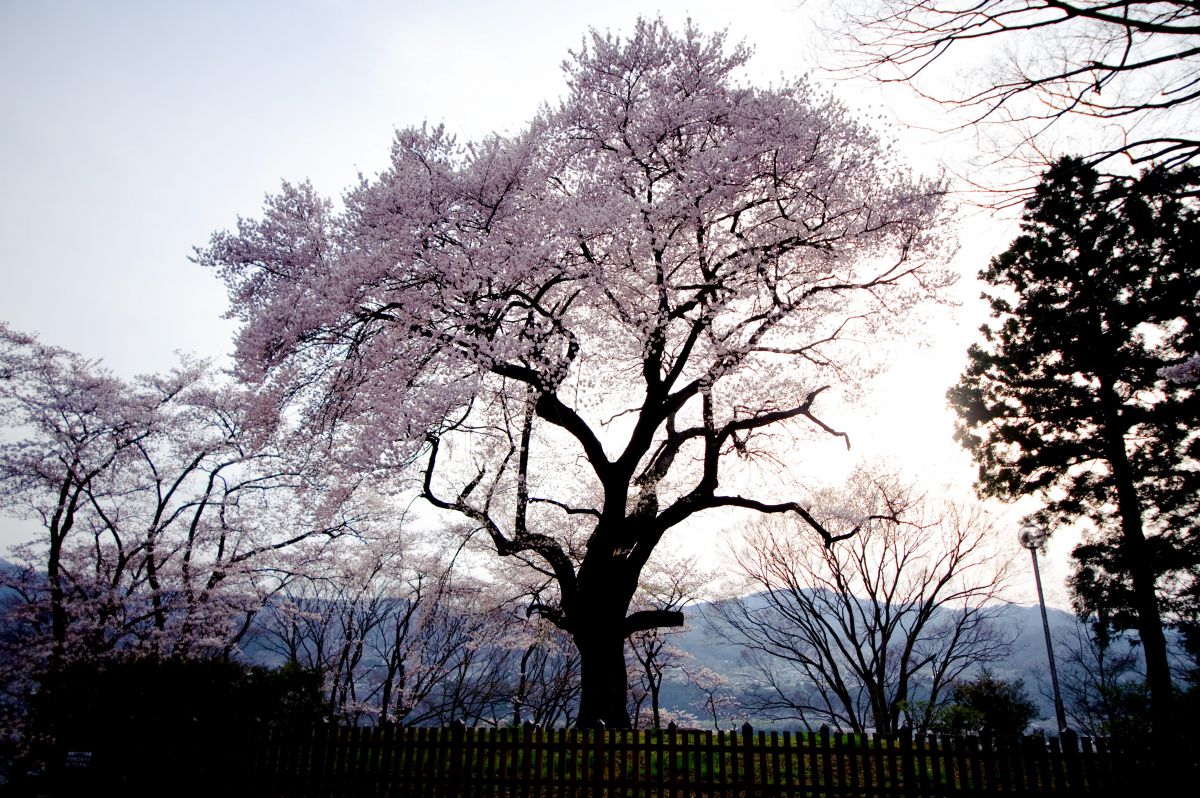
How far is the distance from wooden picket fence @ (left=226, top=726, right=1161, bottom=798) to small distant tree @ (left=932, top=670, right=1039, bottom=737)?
10575 millimetres

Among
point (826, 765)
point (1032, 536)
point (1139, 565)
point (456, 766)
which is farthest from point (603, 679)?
point (1139, 565)

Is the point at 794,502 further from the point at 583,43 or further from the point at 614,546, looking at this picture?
the point at 583,43

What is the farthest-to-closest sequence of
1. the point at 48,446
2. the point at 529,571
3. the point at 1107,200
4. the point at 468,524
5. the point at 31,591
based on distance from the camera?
the point at 529,571 → the point at 468,524 → the point at 48,446 → the point at 31,591 → the point at 1107,200

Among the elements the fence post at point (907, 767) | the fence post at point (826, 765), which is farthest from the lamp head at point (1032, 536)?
the fence post at point (826, 765)

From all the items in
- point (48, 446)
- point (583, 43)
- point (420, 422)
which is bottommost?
point (420, 422)

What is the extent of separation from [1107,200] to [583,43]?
10.6 metres

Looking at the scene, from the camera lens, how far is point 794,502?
12.3 m

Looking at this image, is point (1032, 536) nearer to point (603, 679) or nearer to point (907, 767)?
point (907, 767)

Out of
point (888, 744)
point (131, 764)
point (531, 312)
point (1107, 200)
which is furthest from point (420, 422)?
point (1107, 200)

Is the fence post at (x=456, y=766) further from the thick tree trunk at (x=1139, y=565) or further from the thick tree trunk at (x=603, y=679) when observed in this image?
the thick tree trunk at (x=1139, y=565)

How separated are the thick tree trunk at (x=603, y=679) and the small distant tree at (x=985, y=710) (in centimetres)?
1109

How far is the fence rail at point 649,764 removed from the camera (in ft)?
22.5

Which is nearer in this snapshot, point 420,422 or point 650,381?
point 420,422

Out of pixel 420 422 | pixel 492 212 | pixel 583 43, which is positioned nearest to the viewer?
pixel 420 422
